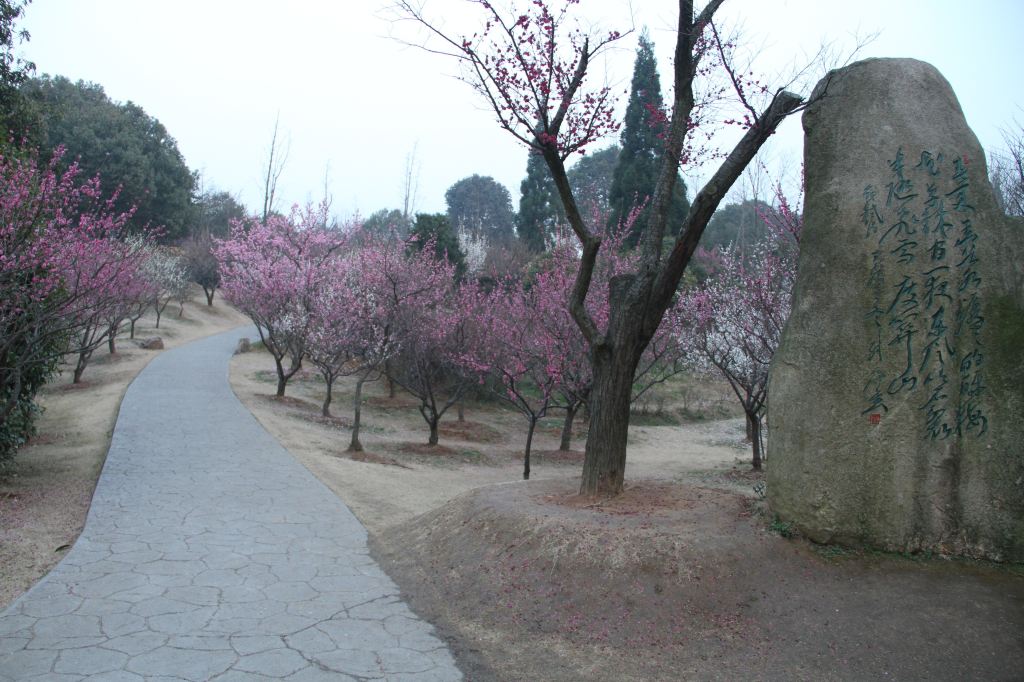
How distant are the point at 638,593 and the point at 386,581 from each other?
2.33m

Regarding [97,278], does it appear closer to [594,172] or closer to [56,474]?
[56,474]

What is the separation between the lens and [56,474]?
9219 mm

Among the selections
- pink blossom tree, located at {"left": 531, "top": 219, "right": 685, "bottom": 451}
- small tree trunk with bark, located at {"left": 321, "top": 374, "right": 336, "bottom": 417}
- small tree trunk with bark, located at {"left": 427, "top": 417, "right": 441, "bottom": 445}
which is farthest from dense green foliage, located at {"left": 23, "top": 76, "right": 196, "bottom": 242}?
pink blossom tree, located at {"left": 531, "top": 219, "right": 685, "bottom": 451}

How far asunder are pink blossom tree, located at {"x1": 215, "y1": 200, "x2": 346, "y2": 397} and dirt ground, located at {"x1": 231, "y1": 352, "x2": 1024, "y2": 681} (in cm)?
1243

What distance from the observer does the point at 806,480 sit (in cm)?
512

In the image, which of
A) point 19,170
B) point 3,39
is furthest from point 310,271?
point 19,170

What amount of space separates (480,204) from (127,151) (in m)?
28.6

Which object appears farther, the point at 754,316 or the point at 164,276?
the point at 164,276

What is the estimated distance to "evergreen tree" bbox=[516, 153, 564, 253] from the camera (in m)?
37.1

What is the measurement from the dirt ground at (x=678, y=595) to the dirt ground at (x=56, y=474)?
2.92 m

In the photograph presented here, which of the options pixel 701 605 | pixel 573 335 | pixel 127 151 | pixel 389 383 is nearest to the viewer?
pixel 701 605

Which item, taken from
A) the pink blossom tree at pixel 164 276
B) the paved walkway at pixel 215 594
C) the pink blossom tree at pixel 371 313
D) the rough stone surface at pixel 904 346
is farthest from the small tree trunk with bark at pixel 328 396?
the rough stone surface at pixel 904 346

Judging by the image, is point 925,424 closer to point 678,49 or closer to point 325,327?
point 678,49

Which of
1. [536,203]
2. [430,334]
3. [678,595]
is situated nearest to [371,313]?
[430,334]
